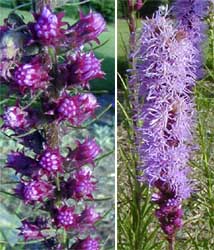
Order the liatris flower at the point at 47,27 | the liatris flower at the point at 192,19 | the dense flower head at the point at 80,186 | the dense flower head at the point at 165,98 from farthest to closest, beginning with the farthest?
the liatris flower at the point at 192,19 → the dense flower head at the point at 165,98 → the dense flower head at the point at 80,186 → the liatris flower at the point at 47,27

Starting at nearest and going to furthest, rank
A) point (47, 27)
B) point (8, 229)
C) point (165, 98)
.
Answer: point (47, 27) < point (165, 98) < point (8, 229)

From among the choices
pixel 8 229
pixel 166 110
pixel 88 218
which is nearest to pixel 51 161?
pixel 88 218

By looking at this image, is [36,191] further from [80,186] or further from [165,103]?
[165,103]

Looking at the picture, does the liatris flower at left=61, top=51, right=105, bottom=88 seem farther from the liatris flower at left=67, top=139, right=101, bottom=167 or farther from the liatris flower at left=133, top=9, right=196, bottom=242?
the liatris flower at left=133, top=9, right=196, bottom=242

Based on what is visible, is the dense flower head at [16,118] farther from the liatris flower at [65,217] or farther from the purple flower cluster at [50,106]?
the liatris flower at [65,217]

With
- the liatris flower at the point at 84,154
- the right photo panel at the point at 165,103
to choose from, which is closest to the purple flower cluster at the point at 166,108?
the right photo panel at the point at 165,103

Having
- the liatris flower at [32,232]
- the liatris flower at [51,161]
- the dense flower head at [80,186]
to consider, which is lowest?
the liatris flower at [32,232]

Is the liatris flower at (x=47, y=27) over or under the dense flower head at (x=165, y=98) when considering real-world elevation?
over
